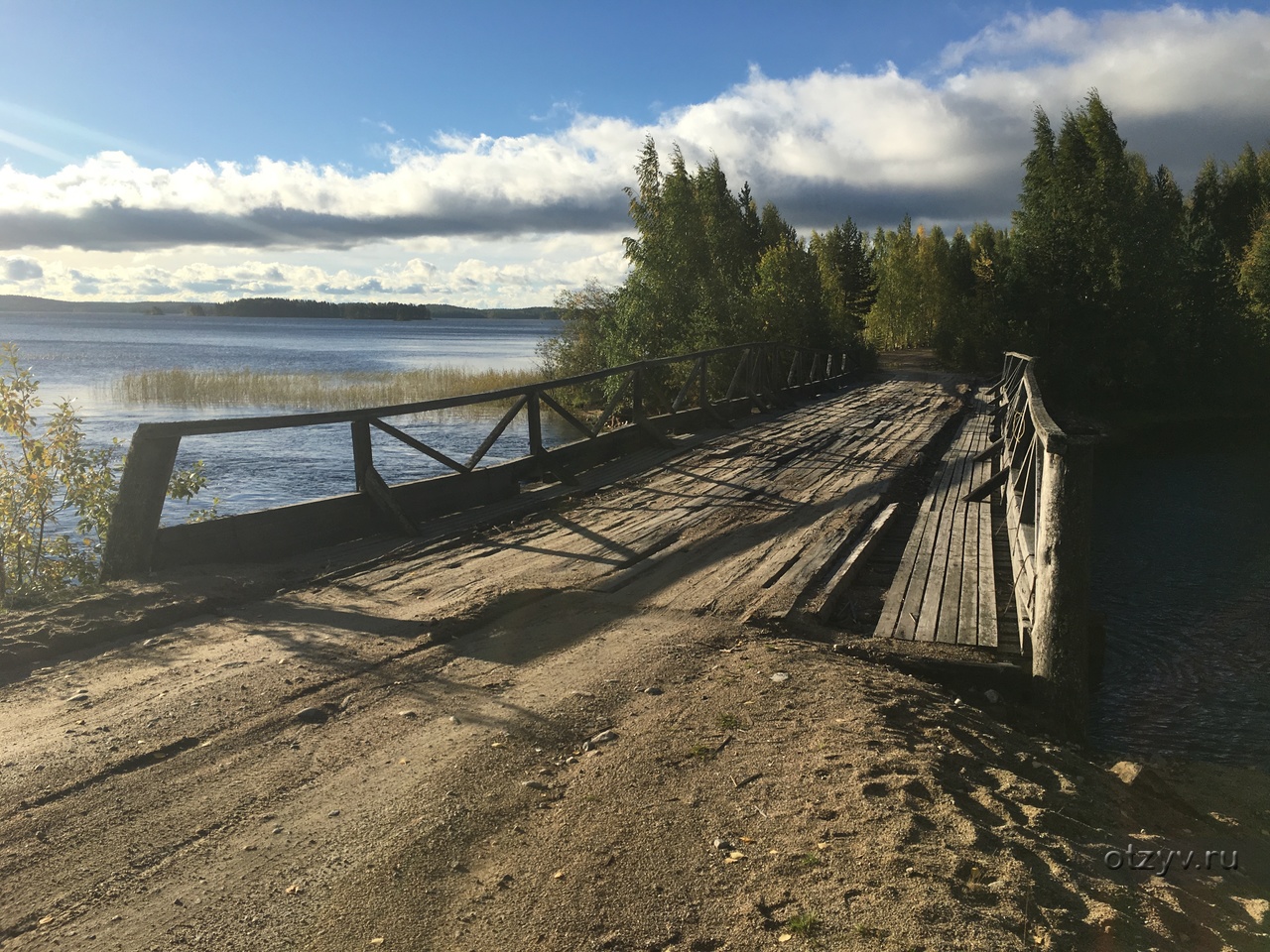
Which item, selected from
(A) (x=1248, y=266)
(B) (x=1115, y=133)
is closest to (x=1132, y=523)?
(B) (x=1115, y=133)

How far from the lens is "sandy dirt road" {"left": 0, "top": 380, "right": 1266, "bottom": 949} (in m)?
2.91

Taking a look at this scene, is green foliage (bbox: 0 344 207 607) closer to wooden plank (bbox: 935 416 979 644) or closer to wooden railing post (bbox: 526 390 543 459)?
wooden railing post (bbox: 526 390 543 459)

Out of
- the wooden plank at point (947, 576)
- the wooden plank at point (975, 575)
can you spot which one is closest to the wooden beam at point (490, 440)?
the wooden plank at point (947, 576)

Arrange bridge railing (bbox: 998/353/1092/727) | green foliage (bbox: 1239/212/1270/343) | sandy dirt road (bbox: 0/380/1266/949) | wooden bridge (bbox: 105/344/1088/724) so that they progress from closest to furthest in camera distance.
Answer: sandy dirt road (bbox: 0/380/1266/949), bridge railing (bbox: 998/353/1092/727), wooden bridge (bbox: 105/344/1088/724), green foliage (bbox: 1239/212/1270/343)

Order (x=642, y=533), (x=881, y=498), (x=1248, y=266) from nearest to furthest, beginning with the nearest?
(x=642, y=533), (x=881, y=498), (x=1248, y=266)

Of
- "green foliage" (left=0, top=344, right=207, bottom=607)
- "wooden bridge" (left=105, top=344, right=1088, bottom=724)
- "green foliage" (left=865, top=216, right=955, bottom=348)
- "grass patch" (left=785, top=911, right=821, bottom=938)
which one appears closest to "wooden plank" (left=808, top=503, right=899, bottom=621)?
"wooden bridge" (left=105, top=344, right=1088, bottom=724)

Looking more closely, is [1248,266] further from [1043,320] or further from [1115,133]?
[1043,320]

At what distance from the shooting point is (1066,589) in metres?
5.13

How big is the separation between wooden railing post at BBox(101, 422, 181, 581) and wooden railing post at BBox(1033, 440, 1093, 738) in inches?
231

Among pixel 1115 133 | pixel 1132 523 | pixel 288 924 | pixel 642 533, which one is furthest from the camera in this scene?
pixel 1115 133

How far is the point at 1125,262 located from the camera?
40.0 m

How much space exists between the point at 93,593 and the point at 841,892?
5.35m

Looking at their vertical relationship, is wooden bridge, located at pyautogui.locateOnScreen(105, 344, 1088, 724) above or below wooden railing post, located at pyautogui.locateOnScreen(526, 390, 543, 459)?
below

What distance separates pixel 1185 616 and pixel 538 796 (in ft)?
34.4
